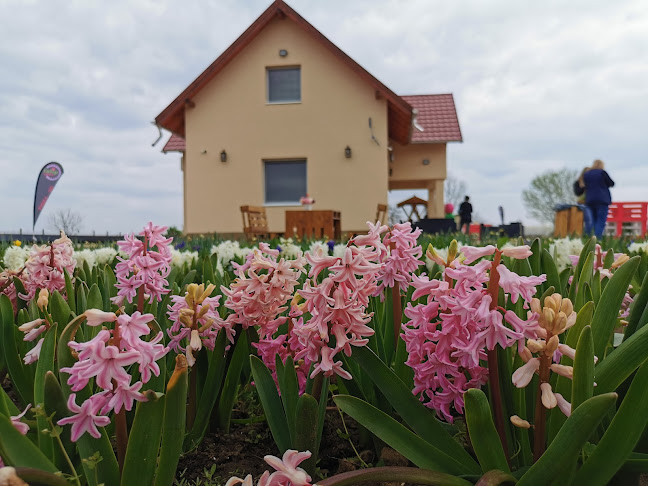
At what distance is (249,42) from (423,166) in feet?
24.3

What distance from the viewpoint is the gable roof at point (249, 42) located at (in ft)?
51.2

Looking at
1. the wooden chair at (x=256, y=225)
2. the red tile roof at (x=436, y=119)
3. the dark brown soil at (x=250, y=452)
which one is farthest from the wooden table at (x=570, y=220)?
the dark brown soil at (x=250, y=452)

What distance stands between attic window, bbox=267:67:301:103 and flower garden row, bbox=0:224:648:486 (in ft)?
51.9

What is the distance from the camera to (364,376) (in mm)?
1435

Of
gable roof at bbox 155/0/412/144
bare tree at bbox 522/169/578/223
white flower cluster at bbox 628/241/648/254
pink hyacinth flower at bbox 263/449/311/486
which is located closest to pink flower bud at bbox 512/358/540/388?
pink hyacinth flower at bbox 263/449/311/486

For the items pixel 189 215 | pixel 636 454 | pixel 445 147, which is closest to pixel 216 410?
pixel 636 454

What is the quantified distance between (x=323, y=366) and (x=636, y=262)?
0.75 meters

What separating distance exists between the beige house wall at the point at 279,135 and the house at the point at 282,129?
0.10ft

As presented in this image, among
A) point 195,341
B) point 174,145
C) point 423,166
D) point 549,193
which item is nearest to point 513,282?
point 195,341

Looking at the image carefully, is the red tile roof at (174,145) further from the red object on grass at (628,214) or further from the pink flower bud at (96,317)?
the pink flower bud at (96,317)

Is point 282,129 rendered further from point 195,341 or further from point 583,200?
point 195,341

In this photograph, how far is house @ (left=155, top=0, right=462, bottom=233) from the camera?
1592 cm

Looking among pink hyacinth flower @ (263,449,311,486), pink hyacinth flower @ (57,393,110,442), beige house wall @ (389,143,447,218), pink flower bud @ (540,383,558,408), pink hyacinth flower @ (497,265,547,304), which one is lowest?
pink hyacinth flower @ (263,449,311,486)

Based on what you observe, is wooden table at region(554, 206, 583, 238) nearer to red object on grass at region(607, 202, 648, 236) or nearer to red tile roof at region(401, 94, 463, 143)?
red object on grass at region(607, 202, 648, 236)
